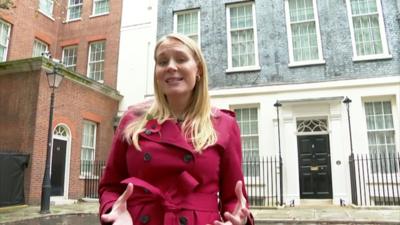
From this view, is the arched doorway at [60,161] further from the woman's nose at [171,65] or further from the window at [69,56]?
the woman's nose at [171,65]

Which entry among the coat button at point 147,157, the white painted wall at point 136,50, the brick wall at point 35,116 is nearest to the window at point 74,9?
the white painted wall at point 136,50

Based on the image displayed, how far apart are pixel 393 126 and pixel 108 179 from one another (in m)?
13.3

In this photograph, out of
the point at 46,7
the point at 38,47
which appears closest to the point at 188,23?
the point at 38,47

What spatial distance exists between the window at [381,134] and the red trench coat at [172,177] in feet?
40.4

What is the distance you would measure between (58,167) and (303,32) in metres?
10.6

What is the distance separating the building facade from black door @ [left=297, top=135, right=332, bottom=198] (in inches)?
1.3

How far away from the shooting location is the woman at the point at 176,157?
1.50m

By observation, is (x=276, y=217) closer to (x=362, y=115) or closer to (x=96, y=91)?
(x=362, y=115)

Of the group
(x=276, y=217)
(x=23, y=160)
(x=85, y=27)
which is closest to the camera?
(x=276, y=217)

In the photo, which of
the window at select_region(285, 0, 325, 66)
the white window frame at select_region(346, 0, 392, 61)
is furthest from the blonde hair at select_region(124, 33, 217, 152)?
the white window frame at select_region(346, 0, 392, 61)

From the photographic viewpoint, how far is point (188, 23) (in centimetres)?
1631

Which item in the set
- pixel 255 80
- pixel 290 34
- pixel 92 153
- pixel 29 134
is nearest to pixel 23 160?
pixel 29 134

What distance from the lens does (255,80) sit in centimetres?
1471

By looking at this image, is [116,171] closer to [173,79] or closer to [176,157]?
[176,157]
